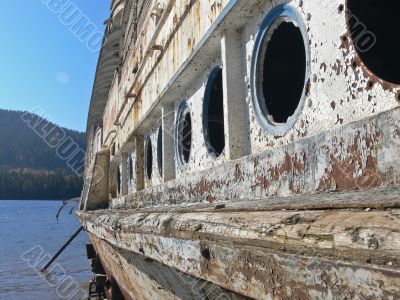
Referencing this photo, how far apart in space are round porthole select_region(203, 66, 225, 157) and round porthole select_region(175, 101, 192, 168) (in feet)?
1.05

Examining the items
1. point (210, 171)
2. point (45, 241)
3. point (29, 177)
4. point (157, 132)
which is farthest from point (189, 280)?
point (29, 177)

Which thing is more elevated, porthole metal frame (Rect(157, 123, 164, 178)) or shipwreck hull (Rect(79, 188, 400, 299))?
porthole metal frame (Rect(157, 123, 164, 178))

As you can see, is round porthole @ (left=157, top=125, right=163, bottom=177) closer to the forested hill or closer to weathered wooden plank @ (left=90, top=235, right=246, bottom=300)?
weathered wooden plank @ (left=90, top=235, right=246, bottom=300)

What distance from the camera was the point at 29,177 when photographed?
13075cm

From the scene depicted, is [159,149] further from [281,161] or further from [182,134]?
[281,161]

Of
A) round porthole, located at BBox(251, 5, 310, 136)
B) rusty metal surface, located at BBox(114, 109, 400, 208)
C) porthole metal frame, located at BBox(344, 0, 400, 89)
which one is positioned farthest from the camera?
round porthole, located at BBox(251, 5, 310, 136)

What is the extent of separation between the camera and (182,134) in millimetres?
5539

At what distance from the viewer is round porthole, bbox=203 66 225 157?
4414 mm

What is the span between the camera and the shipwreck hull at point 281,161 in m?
1.22

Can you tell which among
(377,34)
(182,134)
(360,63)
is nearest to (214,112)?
(182,134)

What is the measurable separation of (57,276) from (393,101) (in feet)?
66.3

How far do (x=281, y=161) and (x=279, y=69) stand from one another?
157 centimetres

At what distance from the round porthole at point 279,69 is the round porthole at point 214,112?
25.8 inches

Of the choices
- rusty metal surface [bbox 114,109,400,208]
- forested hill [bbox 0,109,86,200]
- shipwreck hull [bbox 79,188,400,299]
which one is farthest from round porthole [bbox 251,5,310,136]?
forested hill [bbox 0,109,86,200]
